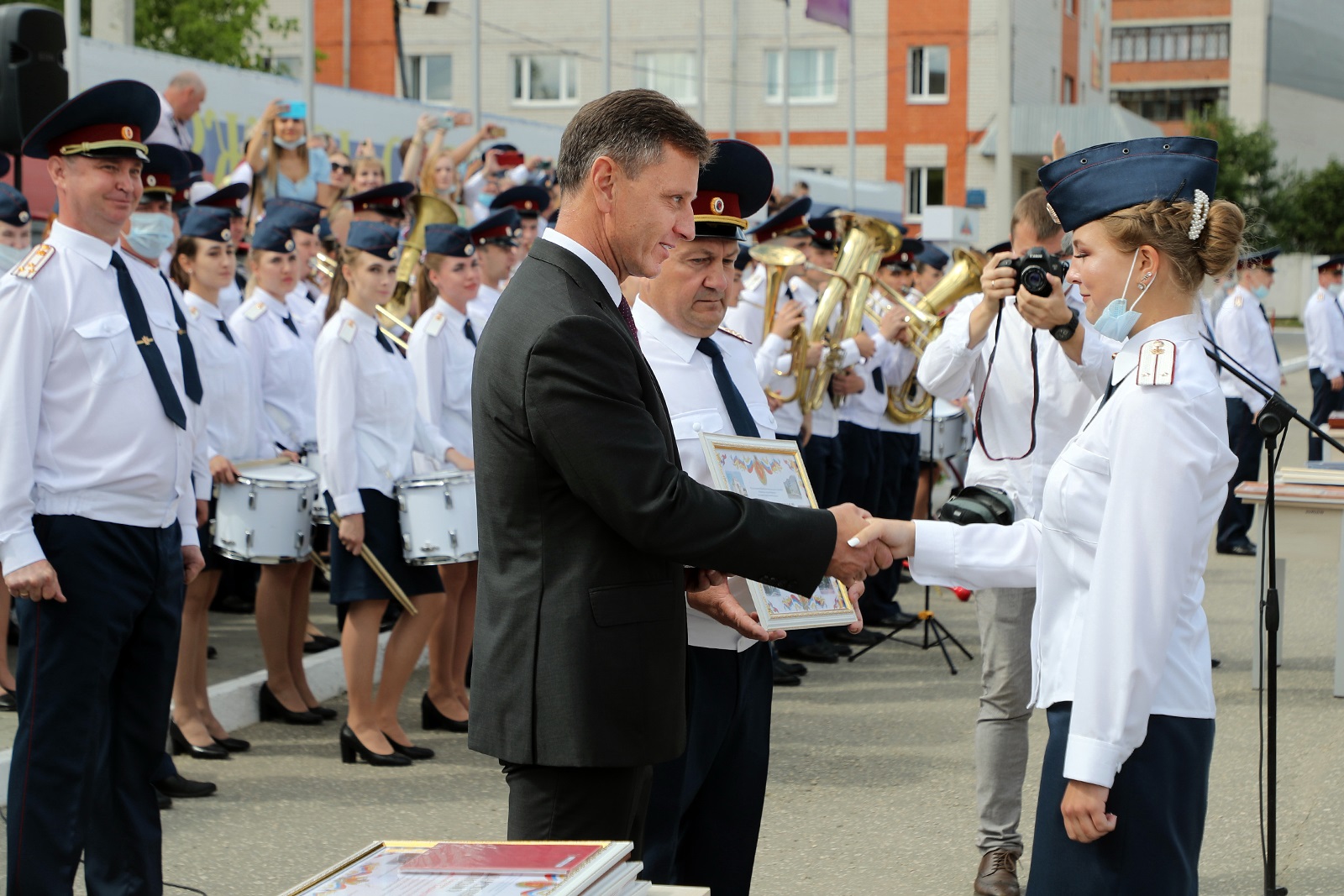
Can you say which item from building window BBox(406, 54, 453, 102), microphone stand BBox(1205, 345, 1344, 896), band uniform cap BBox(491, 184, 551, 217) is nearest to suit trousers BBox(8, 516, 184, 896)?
microphone stand BBox(1205, 345, 1344, 896)

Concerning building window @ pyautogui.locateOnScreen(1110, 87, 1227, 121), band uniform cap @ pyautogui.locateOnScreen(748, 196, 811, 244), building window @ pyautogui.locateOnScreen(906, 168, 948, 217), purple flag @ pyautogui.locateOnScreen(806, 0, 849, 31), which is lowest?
band uniform cap @ pyautogui.locateOnScreen(748, 196, 811, 244)

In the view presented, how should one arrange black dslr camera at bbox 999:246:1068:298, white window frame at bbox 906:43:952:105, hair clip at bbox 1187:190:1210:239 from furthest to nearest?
1. white window frame at bbox 906:43:952:105
2. black dslr camera at bbox 999:246:1068:298
3. hair clip at bbox 1187:190:1210:239

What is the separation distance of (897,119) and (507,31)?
39.9ft

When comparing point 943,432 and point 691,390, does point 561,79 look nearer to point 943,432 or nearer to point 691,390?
point 943,432

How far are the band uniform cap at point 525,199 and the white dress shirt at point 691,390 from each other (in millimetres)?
6794

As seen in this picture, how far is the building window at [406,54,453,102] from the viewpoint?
46.5m

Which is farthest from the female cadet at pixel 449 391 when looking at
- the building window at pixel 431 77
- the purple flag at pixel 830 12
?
the building window at pixel 431 77

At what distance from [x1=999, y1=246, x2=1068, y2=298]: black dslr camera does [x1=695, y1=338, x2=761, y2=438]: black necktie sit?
1.13m

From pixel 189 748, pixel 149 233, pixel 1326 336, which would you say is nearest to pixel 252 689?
pixel 189 748

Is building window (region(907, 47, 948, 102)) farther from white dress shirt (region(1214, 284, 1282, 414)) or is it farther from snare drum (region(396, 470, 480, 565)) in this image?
snare drum (region(396, 470, 480, 565))

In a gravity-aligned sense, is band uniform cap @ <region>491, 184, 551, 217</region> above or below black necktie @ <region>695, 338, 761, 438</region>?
above

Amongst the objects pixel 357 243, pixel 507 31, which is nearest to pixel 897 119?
pixel 507 31

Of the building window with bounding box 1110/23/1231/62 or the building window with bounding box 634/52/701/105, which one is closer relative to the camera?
the building window with bounding box 634/52/701/105

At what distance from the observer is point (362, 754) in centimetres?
635
